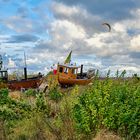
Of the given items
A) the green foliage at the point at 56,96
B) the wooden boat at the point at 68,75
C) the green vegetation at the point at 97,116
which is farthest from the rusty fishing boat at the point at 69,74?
the green vegetation at the point at 97,116

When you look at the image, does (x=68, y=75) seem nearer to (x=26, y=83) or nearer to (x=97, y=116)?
(x=26, y=83)

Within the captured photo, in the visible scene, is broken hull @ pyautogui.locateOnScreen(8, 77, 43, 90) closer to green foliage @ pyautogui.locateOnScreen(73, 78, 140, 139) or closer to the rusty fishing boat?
the rusty fishing boat

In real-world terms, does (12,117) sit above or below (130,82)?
below

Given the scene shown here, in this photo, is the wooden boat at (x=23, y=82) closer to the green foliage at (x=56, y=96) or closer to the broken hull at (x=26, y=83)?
the broken hull at (x=26, y=83)

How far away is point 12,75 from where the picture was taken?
5362 centimetres

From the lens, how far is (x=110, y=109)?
12.7m

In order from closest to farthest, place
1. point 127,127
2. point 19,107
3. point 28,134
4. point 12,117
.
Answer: point 127,127
point 28,134
point 12,117
point 19,107

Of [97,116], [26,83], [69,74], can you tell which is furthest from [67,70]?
[97,116]

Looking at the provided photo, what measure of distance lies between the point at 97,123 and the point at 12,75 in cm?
4126

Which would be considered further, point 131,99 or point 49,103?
point 49,103

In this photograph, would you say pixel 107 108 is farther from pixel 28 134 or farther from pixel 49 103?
pixel 49 103

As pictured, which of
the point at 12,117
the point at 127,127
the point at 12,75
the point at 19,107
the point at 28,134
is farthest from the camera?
the point at 12,75

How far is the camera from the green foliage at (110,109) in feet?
40.9

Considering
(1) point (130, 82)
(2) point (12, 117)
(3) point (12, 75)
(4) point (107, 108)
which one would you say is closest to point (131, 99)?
(4) point (107, 108)
